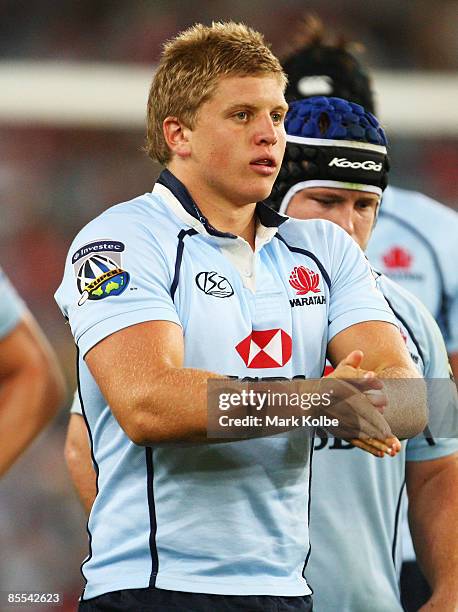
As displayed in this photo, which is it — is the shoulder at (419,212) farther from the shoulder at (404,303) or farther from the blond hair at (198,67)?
the blond hair at (198,67)

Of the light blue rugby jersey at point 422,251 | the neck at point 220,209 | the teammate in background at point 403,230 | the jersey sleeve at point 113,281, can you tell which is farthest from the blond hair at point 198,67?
the light blue rugby jersey at point 422,251

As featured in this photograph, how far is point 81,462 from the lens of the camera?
254 cm

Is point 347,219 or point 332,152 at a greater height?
point 332,152

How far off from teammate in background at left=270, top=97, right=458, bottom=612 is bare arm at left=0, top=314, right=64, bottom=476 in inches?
32.9

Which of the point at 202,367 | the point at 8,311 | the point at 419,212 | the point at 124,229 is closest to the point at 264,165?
the point at 124,229

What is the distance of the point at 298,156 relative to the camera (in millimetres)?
2598

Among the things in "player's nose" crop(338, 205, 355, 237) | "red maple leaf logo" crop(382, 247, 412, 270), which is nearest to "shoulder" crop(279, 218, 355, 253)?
"player's nose" crop(338, 205, 355, 237)

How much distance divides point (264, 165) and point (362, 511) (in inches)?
34.1

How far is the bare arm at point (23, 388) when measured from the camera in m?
2.97

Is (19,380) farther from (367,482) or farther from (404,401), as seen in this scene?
(404,401)

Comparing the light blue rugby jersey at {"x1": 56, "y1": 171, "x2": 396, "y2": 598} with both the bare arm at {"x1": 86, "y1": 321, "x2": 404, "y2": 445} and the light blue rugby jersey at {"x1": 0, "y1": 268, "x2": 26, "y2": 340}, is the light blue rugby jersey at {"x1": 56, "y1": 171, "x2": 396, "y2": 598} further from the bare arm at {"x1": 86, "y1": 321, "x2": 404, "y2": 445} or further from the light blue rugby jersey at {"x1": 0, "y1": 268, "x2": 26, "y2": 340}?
the light blue rugby jersey at {"x1": 0, "y1": 268, "x2": 26, "y2": 340}

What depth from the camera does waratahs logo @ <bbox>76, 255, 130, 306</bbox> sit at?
1.84 m

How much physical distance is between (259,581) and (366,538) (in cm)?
70

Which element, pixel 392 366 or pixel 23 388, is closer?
pixel 392 366
